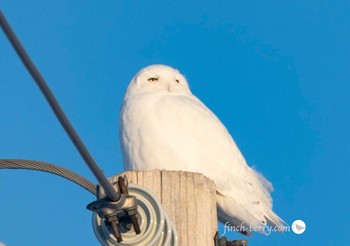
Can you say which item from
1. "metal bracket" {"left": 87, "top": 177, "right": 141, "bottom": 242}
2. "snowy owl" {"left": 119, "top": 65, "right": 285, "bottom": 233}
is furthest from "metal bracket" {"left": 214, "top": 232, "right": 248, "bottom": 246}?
"snowy owl" {"left": 119, "top": 65, "right": 285, "bottom": 233}

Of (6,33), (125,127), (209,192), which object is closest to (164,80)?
(125,127)

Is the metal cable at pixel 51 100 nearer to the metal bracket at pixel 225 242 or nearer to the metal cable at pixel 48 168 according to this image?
the metal cable at pixel 48 168

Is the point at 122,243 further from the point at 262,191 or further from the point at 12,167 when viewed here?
the point at 262,191

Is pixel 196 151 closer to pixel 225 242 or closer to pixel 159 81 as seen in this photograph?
pixel 159 81

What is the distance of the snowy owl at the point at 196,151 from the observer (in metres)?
4.65

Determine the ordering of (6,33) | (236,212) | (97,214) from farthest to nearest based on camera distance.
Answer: (236,212)
(97,214)
(6,33)

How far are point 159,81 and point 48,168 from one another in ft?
12.7

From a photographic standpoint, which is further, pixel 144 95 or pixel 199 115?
pixel 144 95

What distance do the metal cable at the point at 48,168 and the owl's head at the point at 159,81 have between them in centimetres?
337

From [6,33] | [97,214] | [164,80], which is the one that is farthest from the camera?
[164,80]

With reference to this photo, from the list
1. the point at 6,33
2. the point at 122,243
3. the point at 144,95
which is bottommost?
the point at 122,243

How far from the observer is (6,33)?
6.40 feet

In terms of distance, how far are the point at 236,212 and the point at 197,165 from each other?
57 cm

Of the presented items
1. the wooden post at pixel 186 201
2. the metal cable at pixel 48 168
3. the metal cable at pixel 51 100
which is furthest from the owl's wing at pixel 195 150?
→ the metal cable at pixel 51 100
